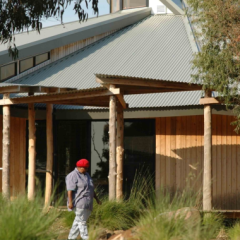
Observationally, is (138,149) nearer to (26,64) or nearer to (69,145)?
(69,145)

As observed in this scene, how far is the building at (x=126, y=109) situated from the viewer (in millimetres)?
13250

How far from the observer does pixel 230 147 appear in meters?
13.9

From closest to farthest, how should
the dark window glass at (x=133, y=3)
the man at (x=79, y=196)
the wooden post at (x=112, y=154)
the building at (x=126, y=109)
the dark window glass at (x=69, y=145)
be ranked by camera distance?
the man at (x=79, y=196), the wooden post at (x=112, y=154), the building at (x=126, y=109), the dark window glass at (x=69, y=145), the dark window glass at (x=133, y=3)

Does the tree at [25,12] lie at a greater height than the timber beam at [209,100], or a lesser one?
greater

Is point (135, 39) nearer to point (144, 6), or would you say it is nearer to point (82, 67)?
point (82, 67)

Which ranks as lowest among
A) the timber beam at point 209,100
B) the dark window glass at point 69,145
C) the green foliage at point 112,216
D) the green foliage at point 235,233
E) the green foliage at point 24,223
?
the green foliage at point 235,233

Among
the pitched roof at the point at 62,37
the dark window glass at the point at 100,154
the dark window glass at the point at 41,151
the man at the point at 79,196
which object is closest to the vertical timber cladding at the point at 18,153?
the dark window glass at the point at 41,151

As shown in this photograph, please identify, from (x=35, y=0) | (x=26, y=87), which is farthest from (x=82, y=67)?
(x=35, y=0)

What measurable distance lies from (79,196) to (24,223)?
1.84 meters

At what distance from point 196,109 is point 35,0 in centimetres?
502

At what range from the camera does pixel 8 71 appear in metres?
16.3

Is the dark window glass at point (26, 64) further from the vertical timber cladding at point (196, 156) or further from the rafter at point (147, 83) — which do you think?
the rafter at point (147, 83)

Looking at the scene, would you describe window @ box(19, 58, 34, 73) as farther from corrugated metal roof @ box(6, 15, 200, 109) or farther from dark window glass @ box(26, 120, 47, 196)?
dark window glass @ box(26, 120, 47, 196)

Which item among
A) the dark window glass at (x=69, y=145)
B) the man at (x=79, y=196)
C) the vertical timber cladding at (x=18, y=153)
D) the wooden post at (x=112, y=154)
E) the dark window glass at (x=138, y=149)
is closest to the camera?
the man at (x=79, y=196)
